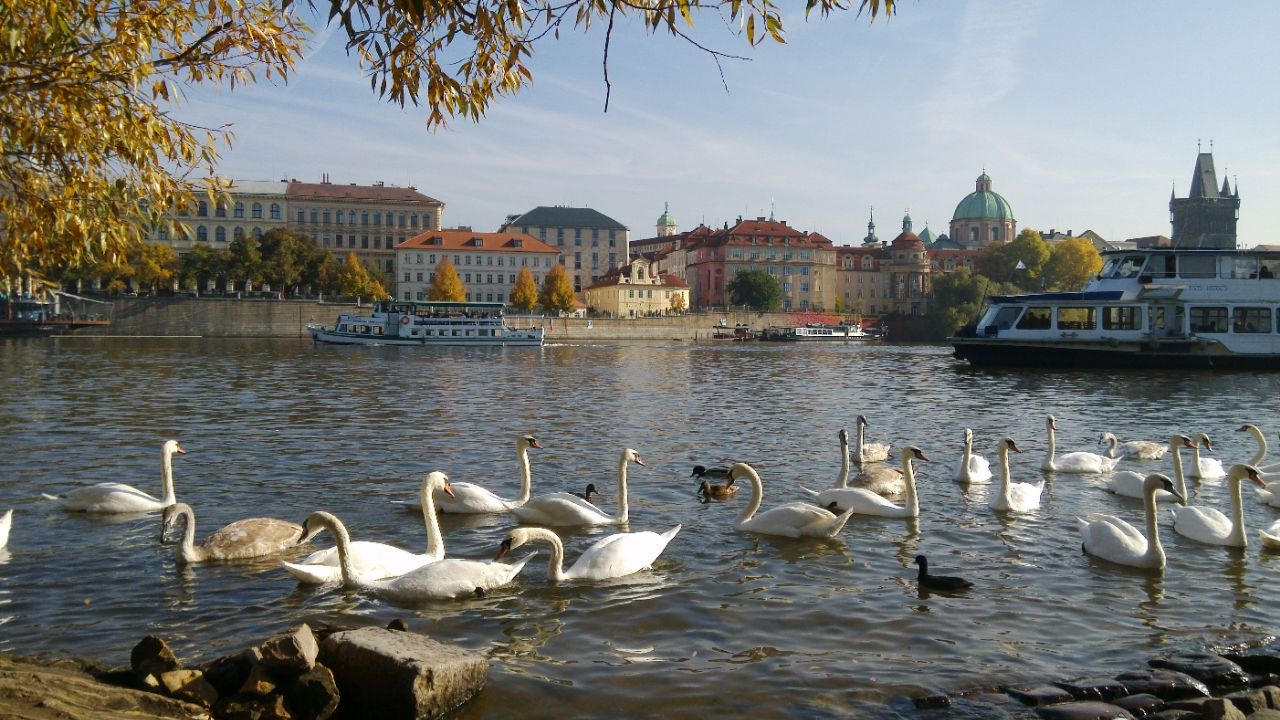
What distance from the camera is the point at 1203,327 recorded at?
1900 inches

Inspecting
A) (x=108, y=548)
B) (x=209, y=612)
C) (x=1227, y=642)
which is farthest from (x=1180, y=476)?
(x=108, y=548)

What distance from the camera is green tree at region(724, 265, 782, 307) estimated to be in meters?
134

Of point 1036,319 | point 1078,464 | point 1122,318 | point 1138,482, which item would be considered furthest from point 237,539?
point 1122,318

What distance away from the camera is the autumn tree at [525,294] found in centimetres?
11956

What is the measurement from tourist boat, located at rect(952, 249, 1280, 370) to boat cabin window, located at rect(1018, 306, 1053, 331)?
0.05 m

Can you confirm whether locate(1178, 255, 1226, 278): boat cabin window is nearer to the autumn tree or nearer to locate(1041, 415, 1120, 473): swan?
locate(1041, 415, 1120, 473): swan

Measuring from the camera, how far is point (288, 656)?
605 cm

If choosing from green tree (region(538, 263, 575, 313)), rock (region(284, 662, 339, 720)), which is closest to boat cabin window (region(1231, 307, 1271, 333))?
rock (region(284, 662, 339, 720))

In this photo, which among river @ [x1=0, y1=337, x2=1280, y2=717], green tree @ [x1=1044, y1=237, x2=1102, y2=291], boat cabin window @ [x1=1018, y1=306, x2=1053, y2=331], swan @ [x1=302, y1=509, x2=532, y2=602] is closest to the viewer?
river @ [x1=0, y1=337, x2=1280, y2=717]

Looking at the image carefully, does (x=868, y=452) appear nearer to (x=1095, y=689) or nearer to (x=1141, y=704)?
(x=1095, y=689)

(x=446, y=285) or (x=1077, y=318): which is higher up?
(x=446, y=285)

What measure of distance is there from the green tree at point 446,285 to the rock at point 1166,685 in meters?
113

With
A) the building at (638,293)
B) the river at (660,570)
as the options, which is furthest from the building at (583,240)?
the river at (660,570)

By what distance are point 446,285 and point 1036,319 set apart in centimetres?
7977
